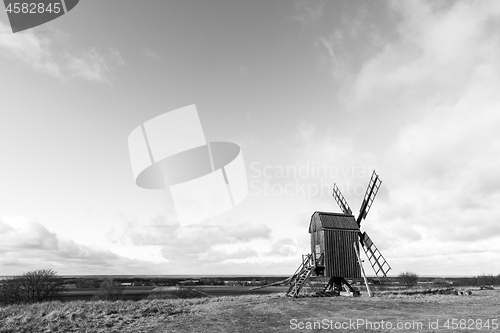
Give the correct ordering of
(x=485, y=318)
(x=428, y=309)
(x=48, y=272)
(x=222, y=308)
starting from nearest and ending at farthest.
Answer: (x=485, y=318)
(x=428, y=309)
(x=222, y=308)
(x=48, y=272)

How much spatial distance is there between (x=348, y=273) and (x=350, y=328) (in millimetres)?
15289

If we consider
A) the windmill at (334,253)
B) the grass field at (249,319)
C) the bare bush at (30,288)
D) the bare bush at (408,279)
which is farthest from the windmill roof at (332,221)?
the bare bush at (408,279)

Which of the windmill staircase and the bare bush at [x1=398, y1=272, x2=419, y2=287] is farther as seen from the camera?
the bare bush at [x1=398, y1=272, x2=419, y2=287]

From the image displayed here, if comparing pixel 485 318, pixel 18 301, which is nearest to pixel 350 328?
pixel 485 318

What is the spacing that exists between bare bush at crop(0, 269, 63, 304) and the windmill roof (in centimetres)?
2712

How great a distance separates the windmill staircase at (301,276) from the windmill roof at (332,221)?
2.82 m

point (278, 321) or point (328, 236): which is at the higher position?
point (328, 236)

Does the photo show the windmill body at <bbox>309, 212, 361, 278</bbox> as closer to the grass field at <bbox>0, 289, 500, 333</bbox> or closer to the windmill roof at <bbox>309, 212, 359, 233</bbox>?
the windmill roof at <bbox>309, 212, 359, 233</bbox>

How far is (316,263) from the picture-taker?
26734 mm

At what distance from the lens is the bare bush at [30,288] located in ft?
101

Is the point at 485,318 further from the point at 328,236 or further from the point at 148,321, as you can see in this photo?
the point at 148,321

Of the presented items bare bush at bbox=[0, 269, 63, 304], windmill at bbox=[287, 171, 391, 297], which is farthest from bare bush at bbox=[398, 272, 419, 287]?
bare bush at bbox=[0, 269, 63, 304]

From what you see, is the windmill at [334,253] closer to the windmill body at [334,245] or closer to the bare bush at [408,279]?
the windmill body at [334,245]

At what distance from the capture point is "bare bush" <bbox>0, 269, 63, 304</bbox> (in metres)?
30.7
